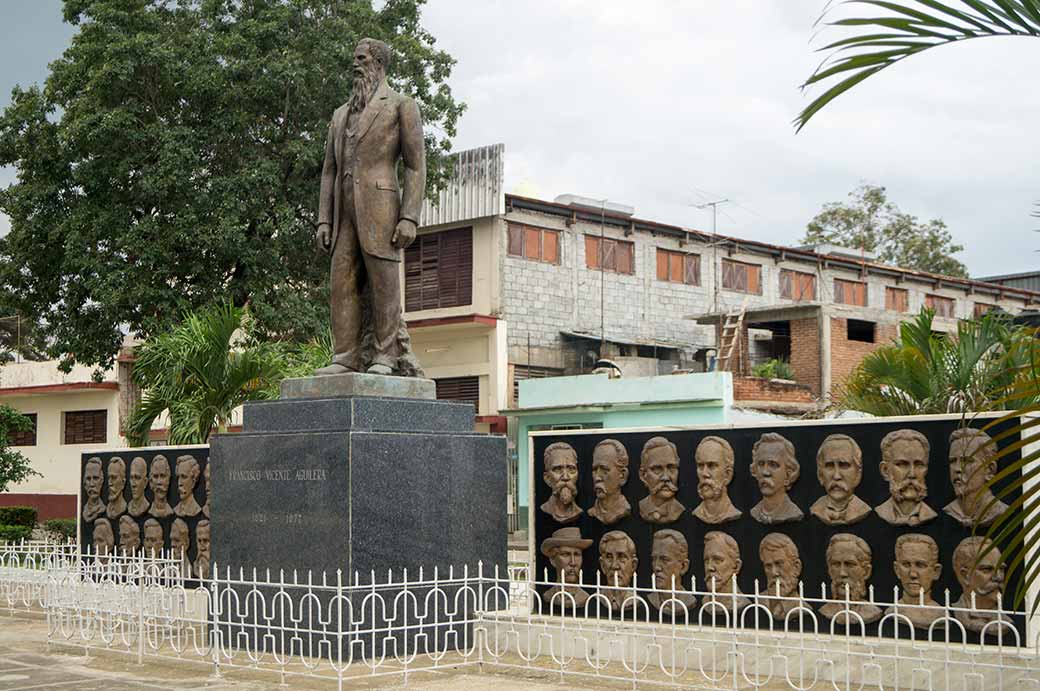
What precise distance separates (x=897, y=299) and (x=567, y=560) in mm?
28354

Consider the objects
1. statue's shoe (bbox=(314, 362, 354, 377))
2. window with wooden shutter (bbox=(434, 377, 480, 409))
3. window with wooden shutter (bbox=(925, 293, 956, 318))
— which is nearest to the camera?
statue's shoe (bbox=(314, 362, 354, 377))

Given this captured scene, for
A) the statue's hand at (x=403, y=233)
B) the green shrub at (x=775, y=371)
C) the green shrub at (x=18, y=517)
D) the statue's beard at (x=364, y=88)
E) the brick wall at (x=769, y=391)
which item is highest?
the statue's beard at (x=364, y=88)

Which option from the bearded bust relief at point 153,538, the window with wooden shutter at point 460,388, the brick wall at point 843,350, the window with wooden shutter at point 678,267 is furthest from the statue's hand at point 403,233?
the window with wooden shutter at point 678,267

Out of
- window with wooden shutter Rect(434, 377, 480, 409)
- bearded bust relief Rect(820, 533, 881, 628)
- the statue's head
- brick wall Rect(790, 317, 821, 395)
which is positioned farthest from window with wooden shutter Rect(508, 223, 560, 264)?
bearded bust relief Rect(820, 533, 881, 628)

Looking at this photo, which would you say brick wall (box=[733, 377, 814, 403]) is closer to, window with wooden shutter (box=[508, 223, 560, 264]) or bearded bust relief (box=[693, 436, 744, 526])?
window with wooden shutter (box=[508, 223, 560, 264])

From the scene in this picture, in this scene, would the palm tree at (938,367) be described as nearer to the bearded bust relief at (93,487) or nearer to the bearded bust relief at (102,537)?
the bearded bust relief at (102,537)

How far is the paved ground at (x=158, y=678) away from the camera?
9055 millimetres

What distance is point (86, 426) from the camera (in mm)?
34812

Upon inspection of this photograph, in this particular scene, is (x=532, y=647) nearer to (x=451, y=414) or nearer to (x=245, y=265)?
(x=451, y=414)

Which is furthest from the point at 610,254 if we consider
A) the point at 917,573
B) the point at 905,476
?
the point at 917,573

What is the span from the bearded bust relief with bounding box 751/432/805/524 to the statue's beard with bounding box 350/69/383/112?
174 inches

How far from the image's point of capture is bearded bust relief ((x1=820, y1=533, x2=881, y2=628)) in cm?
930

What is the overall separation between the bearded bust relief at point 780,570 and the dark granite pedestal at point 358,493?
236 cm

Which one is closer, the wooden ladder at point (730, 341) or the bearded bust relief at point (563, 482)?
the bearded bust relief at point (563, 482)
